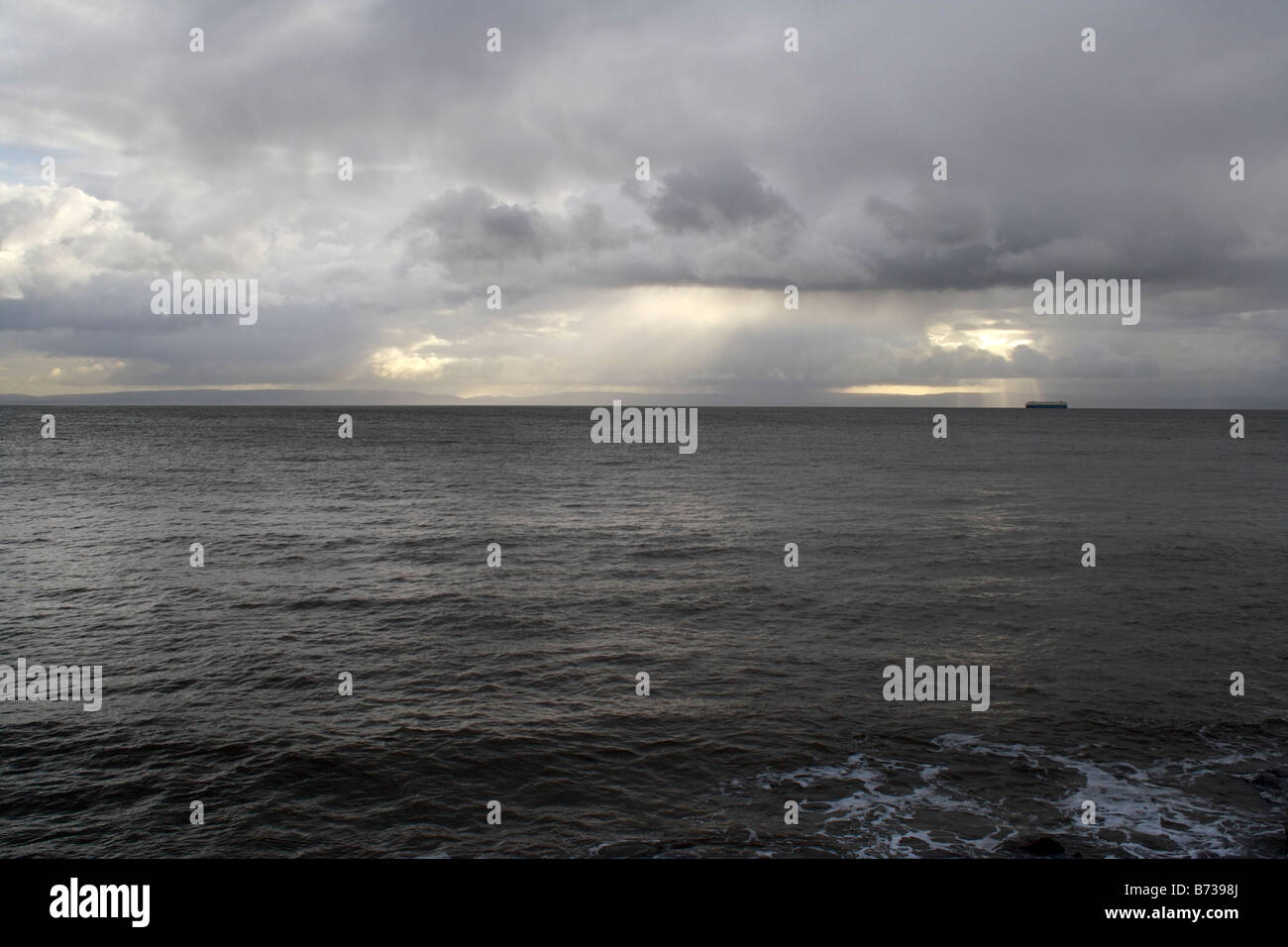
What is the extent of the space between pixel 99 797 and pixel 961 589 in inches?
1316

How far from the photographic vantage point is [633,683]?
2605 cm

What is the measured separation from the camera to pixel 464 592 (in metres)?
37.3

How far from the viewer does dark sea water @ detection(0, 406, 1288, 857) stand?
698 inches

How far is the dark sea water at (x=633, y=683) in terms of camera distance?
17.7 metres

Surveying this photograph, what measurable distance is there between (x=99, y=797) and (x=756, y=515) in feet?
158

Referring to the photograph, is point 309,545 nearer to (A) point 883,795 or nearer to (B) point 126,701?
(B) point 126,701
